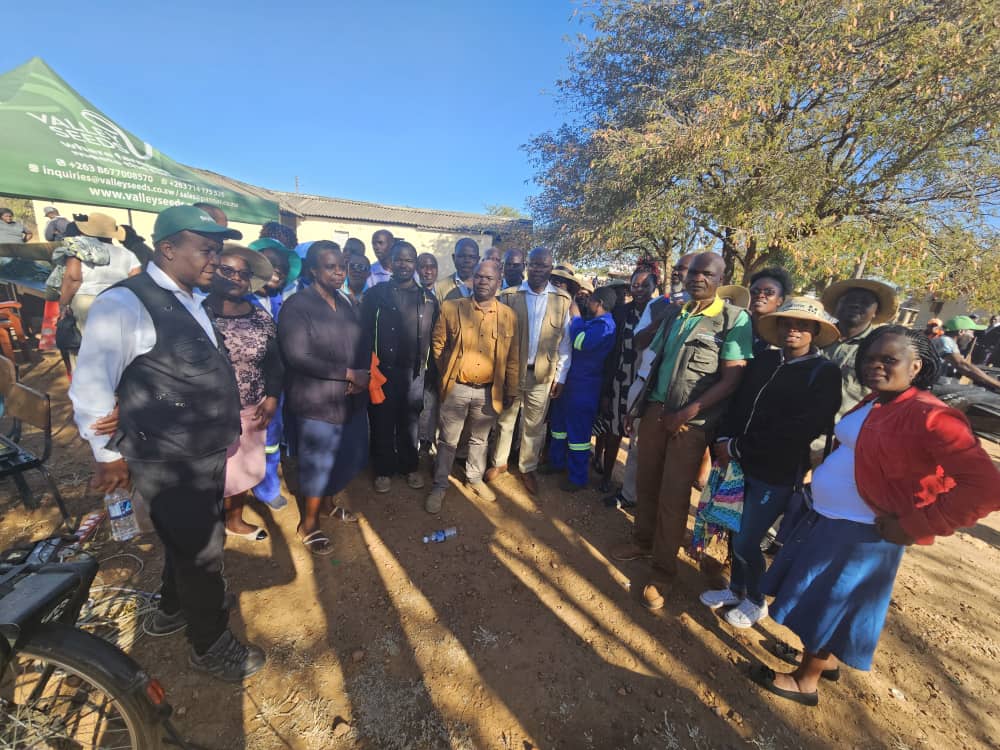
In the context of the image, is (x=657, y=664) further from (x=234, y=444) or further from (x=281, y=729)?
(x=234, y=444)

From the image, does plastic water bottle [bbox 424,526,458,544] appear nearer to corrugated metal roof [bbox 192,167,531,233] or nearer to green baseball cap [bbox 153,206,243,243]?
green baseball cap [bbox 153,206,243,243]

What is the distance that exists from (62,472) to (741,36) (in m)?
12.6

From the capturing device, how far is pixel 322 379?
2.81 metres

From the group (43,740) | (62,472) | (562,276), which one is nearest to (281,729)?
(43,740)

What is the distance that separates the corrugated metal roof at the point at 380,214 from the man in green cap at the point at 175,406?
2253cm

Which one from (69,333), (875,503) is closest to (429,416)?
(875,503)

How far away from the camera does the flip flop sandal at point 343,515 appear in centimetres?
333

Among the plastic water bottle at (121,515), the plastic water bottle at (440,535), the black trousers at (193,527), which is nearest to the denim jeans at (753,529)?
the plastic water bottle at (440,535)

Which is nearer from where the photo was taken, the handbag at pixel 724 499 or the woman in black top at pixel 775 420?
the woman in black top at pixel 775 420

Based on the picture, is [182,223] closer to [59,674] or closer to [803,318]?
[59,674]

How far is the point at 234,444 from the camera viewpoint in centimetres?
208

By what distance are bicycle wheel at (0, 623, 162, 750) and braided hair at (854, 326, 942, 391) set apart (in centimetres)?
322

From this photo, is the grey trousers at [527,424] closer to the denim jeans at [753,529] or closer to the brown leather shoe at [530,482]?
the brown leather shoe at [530,482]

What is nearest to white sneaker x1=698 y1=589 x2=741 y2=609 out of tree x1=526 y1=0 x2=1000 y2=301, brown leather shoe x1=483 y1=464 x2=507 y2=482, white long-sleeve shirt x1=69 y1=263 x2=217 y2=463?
brown leather shoe x1=483 y1=464 x2=507 y2=482
